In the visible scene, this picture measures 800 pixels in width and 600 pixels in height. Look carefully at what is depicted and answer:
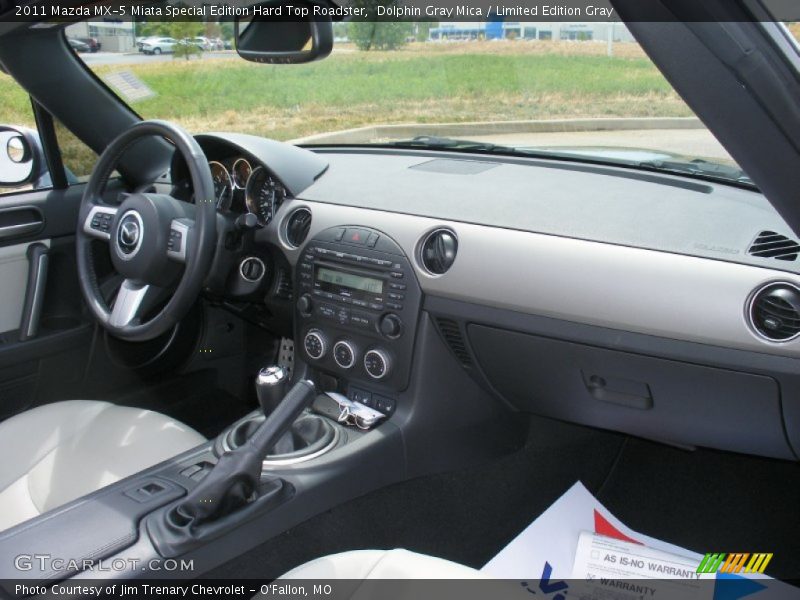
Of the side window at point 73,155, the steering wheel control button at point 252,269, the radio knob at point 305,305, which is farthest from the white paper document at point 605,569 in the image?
the side window at point 73,155

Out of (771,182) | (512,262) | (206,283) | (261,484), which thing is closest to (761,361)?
(512,262)

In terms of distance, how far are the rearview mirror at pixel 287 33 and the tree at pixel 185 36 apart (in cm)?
53

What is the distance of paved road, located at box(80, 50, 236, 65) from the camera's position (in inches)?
108

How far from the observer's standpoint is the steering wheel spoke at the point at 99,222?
91.7 inches

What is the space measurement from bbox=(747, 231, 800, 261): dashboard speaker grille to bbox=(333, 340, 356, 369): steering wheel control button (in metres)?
1.11

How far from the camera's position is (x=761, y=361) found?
170 centimetres

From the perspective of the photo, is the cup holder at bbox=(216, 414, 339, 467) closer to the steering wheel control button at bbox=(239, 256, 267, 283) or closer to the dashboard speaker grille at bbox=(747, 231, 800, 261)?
the steering wheel control button at bbox=(239, 256, 267, 283)

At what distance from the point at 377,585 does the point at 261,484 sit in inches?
24.7

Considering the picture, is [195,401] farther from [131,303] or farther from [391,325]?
[391,325]

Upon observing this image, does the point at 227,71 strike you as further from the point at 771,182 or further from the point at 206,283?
the point at 771,182

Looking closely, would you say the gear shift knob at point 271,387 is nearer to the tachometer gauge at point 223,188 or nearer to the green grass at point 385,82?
the tachometer gauge at point 223,188

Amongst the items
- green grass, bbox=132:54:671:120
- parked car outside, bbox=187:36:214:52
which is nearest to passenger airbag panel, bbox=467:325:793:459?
green grass, bbox=132:54:671:120

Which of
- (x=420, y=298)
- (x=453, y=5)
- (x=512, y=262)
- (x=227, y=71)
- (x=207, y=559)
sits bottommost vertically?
(x=207, y=559)

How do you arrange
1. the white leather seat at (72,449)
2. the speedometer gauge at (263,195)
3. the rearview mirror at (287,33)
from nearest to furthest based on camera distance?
→ the white leather seat at (72,449) < the rearview mirror at (287,33) < the speedometer gauge at (263,195)
